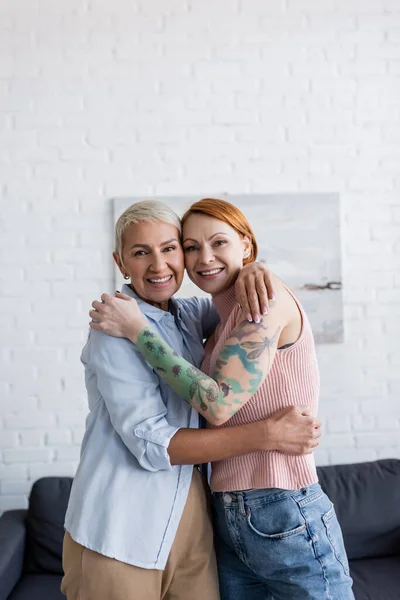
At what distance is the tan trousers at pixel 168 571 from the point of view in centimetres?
130

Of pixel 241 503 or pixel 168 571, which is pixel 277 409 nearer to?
pixel 241 503

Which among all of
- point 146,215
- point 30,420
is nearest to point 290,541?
point 146,215

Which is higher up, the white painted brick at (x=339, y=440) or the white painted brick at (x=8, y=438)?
the white painted brick at (x=8, y=438)

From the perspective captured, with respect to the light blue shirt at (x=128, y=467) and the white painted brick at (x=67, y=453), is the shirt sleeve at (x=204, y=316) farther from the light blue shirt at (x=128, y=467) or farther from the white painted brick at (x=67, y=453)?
the white painted brick at (x=67, y=453)

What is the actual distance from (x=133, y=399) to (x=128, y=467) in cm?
16

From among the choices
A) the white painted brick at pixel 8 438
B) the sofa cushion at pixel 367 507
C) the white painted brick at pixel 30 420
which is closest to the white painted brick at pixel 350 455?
the sofa cushion at pixel 367 507

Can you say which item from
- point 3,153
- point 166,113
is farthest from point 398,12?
point 3,153

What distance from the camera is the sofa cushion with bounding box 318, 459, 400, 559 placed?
2676mm

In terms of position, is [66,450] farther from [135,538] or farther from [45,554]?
[135,538]

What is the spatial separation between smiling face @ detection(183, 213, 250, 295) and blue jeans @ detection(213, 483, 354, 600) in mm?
516

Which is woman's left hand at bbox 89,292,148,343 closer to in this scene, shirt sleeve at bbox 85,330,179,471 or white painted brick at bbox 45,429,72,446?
shirt sleeve at bbox 85,330,179,471

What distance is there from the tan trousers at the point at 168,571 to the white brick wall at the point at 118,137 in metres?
1.62

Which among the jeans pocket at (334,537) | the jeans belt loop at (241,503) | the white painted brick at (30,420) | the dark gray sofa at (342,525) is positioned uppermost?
the jeans belt loop at (241,503)

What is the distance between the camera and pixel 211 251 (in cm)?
151
